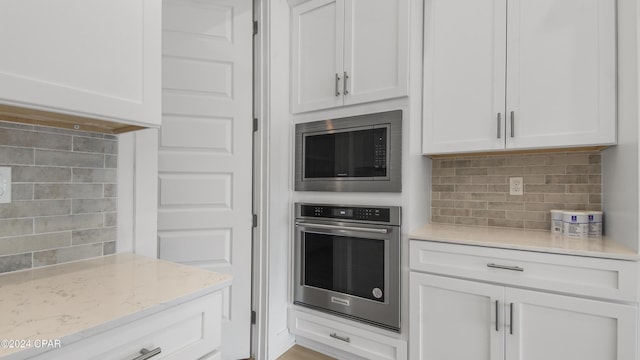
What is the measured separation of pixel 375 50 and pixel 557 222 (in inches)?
56.9

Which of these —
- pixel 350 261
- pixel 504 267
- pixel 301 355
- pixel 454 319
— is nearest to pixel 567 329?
pixel 504 267

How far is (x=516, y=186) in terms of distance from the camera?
2018 mm

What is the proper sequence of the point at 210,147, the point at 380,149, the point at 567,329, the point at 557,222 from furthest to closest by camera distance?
the point at 210,147 < the point at 380,149 < the point at 557,222 < the point at 567,329

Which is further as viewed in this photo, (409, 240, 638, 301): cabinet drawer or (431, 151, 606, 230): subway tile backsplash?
(431, 151, 606, 230): subway tile backsplash

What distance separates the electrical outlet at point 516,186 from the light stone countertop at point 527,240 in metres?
0.25

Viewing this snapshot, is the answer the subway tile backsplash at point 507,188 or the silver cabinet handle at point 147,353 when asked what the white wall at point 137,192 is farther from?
the subway tile backsplash at point 507,188

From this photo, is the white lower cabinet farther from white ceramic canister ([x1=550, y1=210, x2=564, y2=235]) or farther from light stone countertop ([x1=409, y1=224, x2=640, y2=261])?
white ceramic canister ([x1=550, y1=210, x2=564, y2=235])

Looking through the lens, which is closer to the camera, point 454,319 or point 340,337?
point 454,319

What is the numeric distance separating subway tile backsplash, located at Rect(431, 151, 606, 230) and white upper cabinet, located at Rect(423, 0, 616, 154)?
0.35m

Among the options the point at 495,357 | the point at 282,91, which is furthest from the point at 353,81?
the point at 495,357

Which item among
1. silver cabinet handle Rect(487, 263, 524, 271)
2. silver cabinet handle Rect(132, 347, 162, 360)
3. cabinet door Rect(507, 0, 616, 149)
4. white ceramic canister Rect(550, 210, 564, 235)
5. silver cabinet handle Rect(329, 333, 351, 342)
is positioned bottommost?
silver cabinet handle Rect(329, 333, 351, 342)

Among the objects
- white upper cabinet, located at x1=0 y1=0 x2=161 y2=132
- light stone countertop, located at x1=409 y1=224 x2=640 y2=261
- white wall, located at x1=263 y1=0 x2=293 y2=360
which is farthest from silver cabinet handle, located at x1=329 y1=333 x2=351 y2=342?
white upper cabinet, located at x1=0 y1=0 x2=161 y2=132

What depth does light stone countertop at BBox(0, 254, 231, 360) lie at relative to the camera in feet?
2.33

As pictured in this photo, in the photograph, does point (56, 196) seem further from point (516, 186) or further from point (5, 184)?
point (516, 186)
